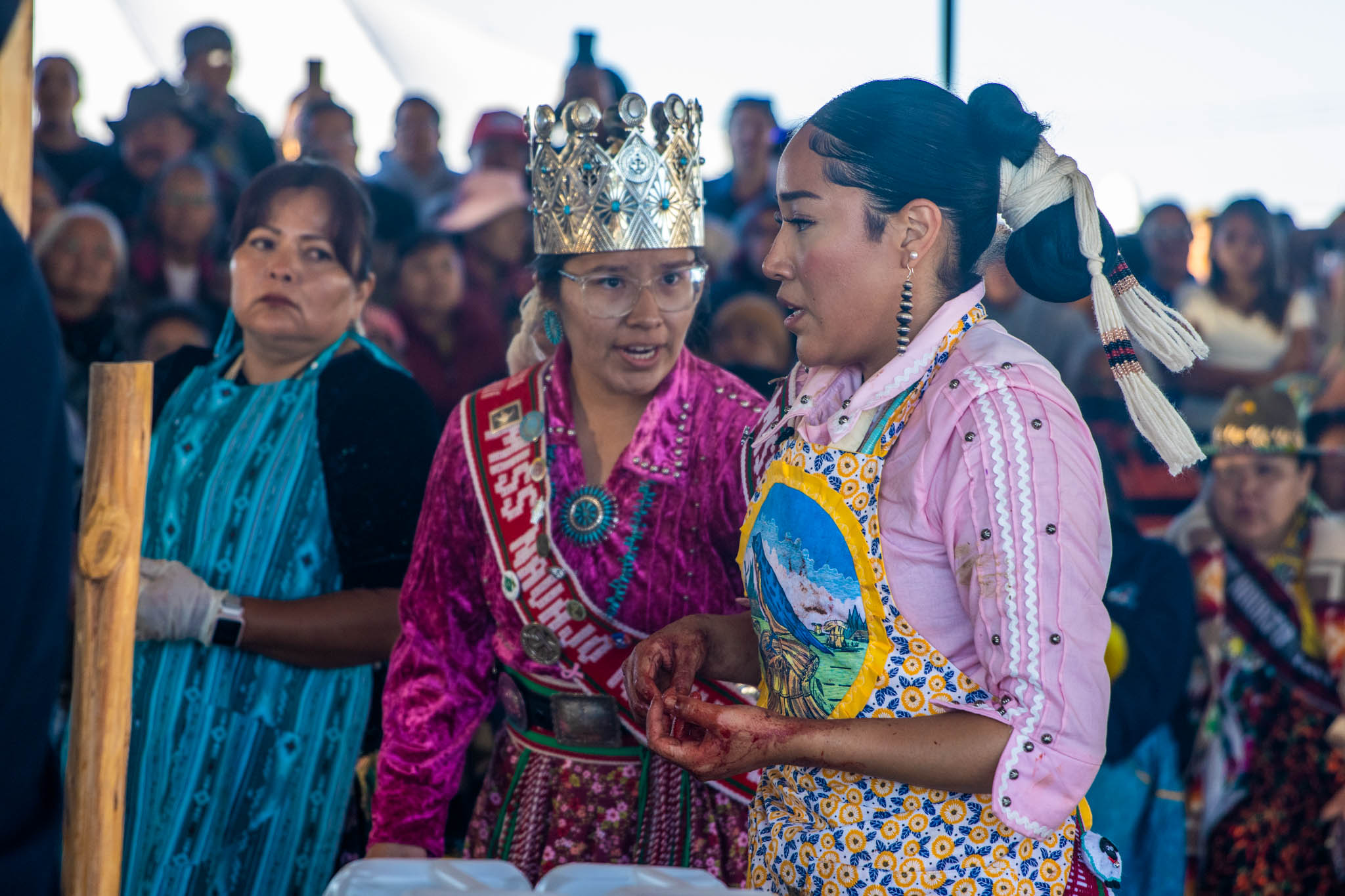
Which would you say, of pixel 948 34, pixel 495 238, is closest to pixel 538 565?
pixel 948 34

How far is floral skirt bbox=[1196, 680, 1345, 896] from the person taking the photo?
150 inches

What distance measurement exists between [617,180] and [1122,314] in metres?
1.01

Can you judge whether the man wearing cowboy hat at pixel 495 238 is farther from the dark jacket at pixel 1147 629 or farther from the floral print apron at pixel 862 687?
the floral print apron at pixel 862 687

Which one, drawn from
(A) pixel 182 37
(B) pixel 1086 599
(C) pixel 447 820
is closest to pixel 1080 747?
(B) pixel 1086 599

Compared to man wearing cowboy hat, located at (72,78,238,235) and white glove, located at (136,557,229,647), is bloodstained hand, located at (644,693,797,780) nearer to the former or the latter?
white glove, located at (136,557,229,647)

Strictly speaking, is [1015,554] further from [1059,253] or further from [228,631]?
[228,631]

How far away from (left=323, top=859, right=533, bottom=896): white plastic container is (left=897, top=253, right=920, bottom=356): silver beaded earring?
82 cm

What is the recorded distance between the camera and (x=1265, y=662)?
3941 mm

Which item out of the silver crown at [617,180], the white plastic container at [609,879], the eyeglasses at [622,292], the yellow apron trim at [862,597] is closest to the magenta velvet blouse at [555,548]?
the eyeglasses at [622,292]

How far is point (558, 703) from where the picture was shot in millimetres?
2189

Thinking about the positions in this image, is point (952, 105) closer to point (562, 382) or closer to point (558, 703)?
point (562, 382)

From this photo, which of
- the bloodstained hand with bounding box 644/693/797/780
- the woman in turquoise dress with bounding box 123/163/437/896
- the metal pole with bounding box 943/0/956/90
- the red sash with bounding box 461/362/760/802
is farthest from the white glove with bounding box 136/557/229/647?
the metal pole with bounding box 943/0/956/90

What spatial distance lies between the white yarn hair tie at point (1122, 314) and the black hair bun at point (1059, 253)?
0.04 ft

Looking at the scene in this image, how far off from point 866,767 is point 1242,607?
302cm
